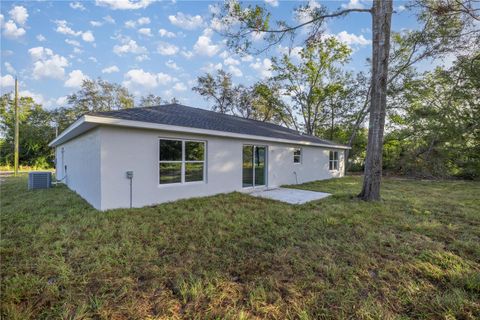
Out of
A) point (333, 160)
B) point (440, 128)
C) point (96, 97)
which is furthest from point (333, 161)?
point (96, 97)

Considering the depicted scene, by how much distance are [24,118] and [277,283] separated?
3417cm

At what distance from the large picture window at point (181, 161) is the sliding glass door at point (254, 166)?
1955mm

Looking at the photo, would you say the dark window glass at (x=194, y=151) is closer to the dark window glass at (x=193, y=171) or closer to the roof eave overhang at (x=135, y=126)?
the dark window glass at (x=193, y=171)

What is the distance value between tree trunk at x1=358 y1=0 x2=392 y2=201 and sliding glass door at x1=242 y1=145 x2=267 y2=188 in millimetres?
3623

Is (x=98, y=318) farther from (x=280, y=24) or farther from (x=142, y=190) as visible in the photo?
(x=280, y=24)

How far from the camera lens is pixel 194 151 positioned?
6598 mm

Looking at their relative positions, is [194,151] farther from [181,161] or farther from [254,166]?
[254,166]

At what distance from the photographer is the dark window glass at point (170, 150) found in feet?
19.4

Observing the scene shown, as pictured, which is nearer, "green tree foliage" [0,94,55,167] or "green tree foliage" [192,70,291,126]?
"green tree foliage" [192,70,291,126]

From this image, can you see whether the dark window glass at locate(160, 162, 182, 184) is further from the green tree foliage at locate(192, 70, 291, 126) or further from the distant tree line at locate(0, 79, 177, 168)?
the distant tree line at locate(0, 79, 177, 168)

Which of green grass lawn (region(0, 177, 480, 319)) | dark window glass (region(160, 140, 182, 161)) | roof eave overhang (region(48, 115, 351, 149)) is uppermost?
roof eave overhang (region(48, 115, 351, 149))

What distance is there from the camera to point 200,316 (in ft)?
6.37

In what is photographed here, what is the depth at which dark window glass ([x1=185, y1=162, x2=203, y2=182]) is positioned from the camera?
21.2 feet

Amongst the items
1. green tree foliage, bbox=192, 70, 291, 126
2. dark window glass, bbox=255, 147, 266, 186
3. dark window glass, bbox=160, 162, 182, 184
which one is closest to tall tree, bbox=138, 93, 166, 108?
green tree foliage, bbox=192, 70, 291, 126
